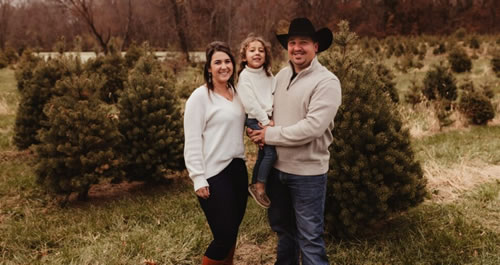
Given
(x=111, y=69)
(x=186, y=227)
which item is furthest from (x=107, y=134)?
(x=111, y=69)

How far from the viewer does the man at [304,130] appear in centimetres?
270

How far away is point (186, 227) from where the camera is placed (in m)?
4.38

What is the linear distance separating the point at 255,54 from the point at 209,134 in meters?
0.72

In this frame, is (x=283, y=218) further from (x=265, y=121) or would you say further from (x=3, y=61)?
(x=3, y=61)

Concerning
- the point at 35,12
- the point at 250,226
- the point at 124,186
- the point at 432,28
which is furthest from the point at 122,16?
the point at 250,226

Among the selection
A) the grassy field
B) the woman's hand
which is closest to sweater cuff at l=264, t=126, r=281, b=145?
the woman's hand

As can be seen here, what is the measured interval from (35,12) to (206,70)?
45.8 metres

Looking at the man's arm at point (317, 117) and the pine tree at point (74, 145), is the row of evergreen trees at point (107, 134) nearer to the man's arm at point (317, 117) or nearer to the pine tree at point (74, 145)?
the pine tree at point (74, 145)

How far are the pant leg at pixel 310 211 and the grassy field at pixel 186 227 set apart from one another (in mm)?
872

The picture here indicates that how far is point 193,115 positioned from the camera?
2.83 metres

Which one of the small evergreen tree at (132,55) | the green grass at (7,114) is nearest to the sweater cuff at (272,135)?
the green grass at (7,114)

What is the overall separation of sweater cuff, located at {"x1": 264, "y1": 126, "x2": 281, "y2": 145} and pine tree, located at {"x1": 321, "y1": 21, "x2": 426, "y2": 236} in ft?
3.45

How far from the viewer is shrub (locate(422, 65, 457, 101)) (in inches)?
405

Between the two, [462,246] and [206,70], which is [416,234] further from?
[206,70]
